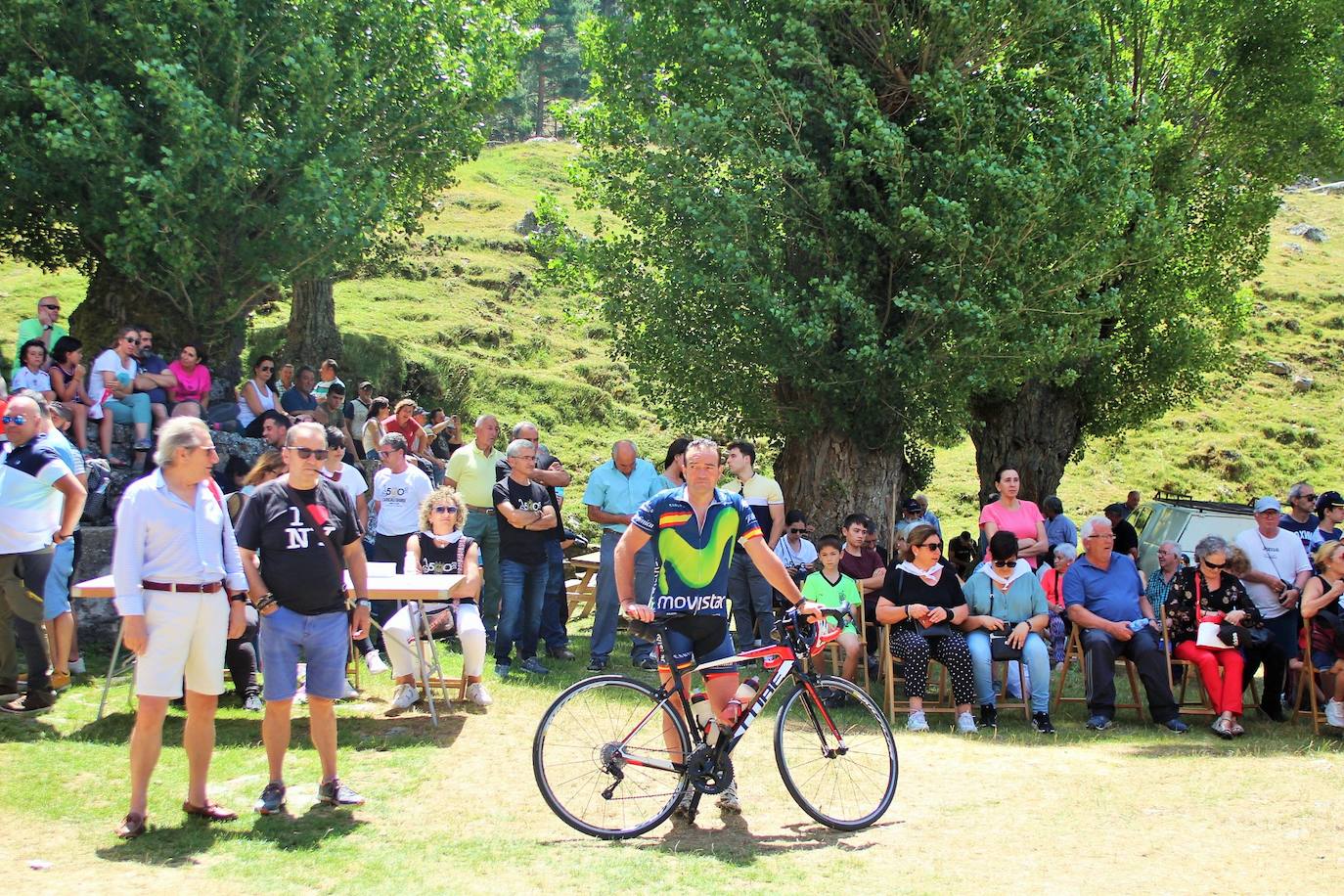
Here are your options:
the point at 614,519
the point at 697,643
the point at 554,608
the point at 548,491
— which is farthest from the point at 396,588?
the point at 554,608

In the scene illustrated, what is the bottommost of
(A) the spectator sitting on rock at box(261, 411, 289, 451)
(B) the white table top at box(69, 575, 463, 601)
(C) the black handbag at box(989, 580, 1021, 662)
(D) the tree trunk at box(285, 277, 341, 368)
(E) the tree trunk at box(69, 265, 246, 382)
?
(C) the black handbag at box(989, 580, 1021, 662)

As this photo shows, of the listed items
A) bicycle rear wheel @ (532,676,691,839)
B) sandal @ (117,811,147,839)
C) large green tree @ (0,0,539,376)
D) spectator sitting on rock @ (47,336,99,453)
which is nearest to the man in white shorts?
sandal @ (117,811,147,839)

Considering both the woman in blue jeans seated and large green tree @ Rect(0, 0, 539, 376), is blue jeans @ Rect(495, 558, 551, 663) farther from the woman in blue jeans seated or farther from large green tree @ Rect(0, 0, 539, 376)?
large green tree @ Rect(0, 0, 539, 376)

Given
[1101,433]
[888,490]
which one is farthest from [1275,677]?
[1101,433]

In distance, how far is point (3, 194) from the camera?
42.5 feet

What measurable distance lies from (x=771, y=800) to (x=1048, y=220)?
8.08 m

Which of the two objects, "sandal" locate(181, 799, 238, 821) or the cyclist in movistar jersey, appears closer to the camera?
"sandal" locate(181, 799, 238, 821)

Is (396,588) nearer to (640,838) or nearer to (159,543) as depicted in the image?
(159,543)

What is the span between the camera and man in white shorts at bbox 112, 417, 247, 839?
585 cm

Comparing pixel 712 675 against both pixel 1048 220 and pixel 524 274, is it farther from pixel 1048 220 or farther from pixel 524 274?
pixel 524 274

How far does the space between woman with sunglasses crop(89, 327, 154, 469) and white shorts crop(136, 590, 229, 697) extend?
6.45 m

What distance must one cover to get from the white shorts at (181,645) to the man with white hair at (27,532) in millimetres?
2563

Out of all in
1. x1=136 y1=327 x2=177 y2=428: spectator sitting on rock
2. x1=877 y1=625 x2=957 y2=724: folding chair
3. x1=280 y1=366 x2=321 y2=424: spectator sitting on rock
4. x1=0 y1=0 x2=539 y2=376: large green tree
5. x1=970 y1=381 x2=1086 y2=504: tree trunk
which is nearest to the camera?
x1=877 y1=625 x2=957 y2=724: folding chair

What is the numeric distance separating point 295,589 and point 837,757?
2917 millimetres
